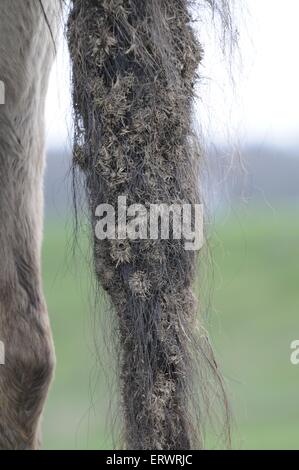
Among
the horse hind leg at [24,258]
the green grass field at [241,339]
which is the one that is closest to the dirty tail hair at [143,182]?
the green grass field at [241,339]

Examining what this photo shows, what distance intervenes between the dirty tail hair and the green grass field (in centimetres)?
14

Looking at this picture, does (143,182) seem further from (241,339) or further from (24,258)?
(241,339)

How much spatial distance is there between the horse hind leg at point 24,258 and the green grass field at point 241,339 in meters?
0.16

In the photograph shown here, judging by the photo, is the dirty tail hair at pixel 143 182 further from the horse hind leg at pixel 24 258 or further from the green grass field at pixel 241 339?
the horse hind leg at pixel 24 258

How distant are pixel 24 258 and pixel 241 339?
28.6 ft

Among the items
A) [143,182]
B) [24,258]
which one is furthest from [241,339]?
[143,182]

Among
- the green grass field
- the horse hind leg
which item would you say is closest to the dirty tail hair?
the green grass field

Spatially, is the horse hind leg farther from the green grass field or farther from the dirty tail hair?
the dirty tail hair

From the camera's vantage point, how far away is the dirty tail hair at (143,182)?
94.1 inches

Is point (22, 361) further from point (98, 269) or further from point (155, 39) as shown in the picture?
point (155, 39)

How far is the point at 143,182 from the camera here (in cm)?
239

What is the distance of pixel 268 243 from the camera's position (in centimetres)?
1741

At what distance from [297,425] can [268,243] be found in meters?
9.34

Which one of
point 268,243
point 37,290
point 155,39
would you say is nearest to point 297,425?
point 37,290
